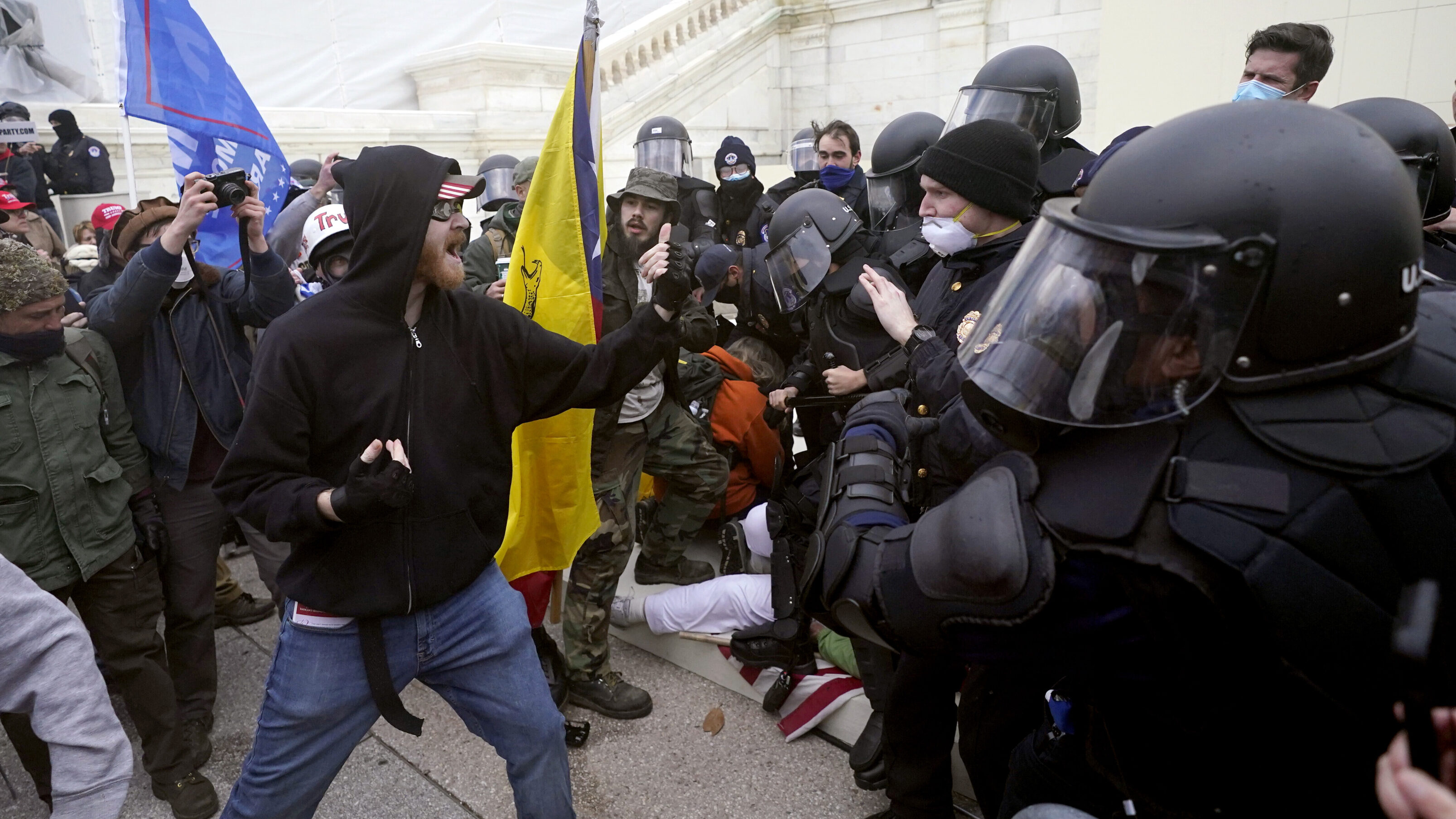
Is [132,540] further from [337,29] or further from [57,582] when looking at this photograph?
[337,29]

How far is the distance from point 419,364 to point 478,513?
406 mm

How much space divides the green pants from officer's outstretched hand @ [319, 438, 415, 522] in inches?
64.1

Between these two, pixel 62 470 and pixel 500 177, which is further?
pixel 500 177

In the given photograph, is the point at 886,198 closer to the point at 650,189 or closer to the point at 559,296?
the point at 650,189

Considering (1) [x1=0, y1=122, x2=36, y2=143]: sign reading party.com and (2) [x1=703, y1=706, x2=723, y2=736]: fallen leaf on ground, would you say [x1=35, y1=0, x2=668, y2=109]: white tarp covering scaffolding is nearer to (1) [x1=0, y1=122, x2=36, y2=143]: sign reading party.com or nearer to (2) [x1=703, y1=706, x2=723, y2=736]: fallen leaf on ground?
(1) [x1=0, y1=122, x2=36, y2=143]: sign reading party.com

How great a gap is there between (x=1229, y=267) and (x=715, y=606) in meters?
2.94

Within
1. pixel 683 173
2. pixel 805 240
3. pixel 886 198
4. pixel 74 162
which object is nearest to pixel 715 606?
pixel 805 240

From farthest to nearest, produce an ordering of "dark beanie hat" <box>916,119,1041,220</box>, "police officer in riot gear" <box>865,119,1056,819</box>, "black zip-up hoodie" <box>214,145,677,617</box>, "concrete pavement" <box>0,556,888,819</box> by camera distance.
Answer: "concrete pavement" <box>0,556,888,819</box> < "dark beanie hat" <box>916,119,1041,220</box> < "police officer in riot gear" <box>865,119,1056,819</box> < "black zip-up hoodie" <box>214,145,677,617</box>

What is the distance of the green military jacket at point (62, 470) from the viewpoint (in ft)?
9.72

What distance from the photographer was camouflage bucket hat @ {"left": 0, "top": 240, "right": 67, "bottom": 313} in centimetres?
290

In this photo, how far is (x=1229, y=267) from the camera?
46.9 inches

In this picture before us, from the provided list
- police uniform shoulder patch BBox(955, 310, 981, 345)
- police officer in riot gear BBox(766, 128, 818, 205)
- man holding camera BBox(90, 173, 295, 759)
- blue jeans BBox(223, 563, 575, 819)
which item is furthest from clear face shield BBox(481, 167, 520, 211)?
blue jeans BBox(223, 563, 575, 819)

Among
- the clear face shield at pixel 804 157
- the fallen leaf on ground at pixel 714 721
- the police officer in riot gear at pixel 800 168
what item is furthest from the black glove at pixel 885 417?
the clear face shield at pixel 804 157

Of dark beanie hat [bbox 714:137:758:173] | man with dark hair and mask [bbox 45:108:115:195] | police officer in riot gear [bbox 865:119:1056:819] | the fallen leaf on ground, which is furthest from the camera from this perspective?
man with dark hair and mask [bbox 45:108:115:195]
